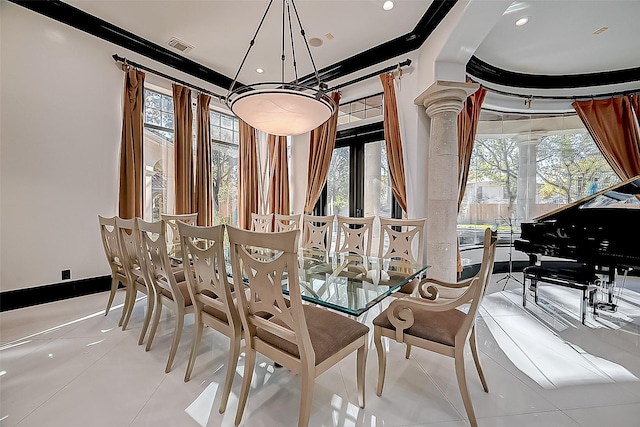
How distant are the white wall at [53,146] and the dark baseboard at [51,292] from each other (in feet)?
0.22

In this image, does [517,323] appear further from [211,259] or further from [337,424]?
[211,259]

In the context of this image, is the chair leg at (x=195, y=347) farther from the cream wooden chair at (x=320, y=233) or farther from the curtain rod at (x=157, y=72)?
the curtain rod at (x=157, y=72)

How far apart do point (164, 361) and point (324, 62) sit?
4135mm

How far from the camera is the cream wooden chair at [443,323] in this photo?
1.35 m

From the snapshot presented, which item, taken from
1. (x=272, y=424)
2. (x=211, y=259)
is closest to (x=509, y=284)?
(x=272, y=424)

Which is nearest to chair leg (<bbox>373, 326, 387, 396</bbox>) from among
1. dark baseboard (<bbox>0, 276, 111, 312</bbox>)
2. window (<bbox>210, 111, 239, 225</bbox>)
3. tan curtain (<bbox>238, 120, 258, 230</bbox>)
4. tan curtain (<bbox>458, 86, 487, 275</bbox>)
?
tan curtain (<bbox>458, 86, 487, 275</bbox>)

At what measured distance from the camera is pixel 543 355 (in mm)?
2057

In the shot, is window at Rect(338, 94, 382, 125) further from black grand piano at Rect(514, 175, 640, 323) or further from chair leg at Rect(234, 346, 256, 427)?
chair leg at Rect(234, 346, 256, 427)

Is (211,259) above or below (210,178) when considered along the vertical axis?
below

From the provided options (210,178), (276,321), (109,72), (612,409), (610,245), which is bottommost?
(612,409)

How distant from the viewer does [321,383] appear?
170cm

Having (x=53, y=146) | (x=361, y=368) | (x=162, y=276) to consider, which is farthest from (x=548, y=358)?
(x=53, y=146)

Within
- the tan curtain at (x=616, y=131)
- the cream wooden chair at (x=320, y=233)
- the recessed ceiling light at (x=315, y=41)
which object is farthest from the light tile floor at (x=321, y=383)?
the recessed ceiling light at (x=315, y=41)

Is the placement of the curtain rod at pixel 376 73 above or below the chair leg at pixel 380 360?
above
